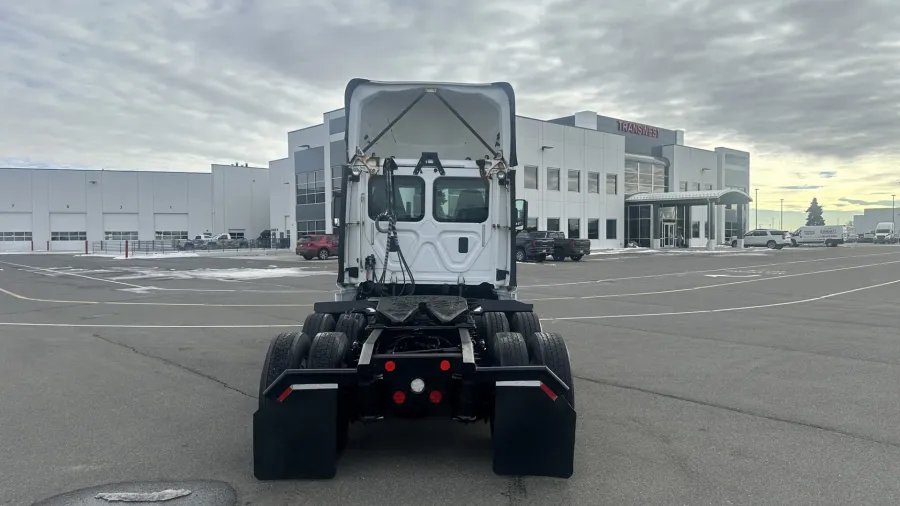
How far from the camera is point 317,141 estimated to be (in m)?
55.1

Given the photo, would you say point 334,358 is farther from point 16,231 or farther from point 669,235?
point 16,231

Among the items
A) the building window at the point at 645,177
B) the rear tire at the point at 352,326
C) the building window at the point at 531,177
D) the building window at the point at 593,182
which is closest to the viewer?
the rear tire at the point at 352,326

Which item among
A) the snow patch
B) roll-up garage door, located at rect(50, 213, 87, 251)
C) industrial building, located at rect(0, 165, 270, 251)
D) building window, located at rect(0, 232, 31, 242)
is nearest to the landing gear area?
the snow patch

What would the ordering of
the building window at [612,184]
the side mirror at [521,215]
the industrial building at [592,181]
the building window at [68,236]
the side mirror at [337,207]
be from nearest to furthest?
the side mirror at [337,207]
the side mirror at [521,215]
the industrial building at [592,181]
the building window at [612,184]
the building window at [68,236]

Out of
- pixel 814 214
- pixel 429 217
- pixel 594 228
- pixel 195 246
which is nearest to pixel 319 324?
pixel 429 217

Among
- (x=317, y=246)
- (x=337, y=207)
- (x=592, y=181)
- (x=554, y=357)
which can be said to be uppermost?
(x=592, y=181)

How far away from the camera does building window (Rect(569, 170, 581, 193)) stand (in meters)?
52.2

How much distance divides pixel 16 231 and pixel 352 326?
271ft

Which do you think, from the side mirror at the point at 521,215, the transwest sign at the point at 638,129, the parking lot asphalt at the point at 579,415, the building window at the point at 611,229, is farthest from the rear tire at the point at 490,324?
the transwest sign at the point at 638,129

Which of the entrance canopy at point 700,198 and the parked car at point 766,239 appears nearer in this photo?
the entrance canopy at point 700,198

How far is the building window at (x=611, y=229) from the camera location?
55688 millimetres

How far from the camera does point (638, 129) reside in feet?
203

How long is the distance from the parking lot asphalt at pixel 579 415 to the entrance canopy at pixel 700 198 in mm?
38283

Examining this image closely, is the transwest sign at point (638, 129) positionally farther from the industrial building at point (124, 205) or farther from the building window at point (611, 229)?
the industrial building at point (124, 205)
